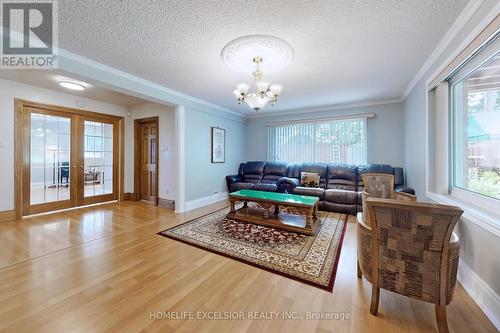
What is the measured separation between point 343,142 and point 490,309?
12.8 ft

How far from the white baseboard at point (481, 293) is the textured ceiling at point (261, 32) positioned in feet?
7.41

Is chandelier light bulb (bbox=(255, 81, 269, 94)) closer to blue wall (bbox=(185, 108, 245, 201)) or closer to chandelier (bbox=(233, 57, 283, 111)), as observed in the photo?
chandelier (bbox=(233, 57, 283, 111))

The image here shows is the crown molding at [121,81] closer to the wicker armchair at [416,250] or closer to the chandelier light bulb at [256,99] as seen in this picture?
the chandelier light bulb at [256,99]

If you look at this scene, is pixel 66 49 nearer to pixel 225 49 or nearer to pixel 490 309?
pixel 225 49

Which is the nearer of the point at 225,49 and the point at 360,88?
the point at 225,49

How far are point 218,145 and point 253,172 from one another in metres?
1.23

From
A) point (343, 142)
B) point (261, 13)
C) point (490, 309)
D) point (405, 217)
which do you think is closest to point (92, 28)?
point (261, 13)

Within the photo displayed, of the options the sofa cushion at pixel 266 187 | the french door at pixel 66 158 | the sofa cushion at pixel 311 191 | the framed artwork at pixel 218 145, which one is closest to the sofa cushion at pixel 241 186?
the sofa cushion at pixel 266 187

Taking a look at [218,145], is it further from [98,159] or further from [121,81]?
[98,159]

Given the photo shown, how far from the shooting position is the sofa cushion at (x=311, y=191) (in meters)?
4.07

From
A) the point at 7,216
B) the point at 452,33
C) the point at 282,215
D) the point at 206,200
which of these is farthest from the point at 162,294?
the point at 7,216

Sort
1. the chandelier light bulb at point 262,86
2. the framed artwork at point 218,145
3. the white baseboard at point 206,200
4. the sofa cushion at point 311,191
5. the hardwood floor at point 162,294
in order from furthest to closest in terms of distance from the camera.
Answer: the framed artwork at point 218,145, the white baseboard at point 206,200, the sofa cushion at point 311,191, the chandelier light bulb at point 262,86, the hardwood floor at point 162,294

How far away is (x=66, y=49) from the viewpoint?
2.33 metres

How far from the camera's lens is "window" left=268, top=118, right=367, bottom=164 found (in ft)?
15.7
